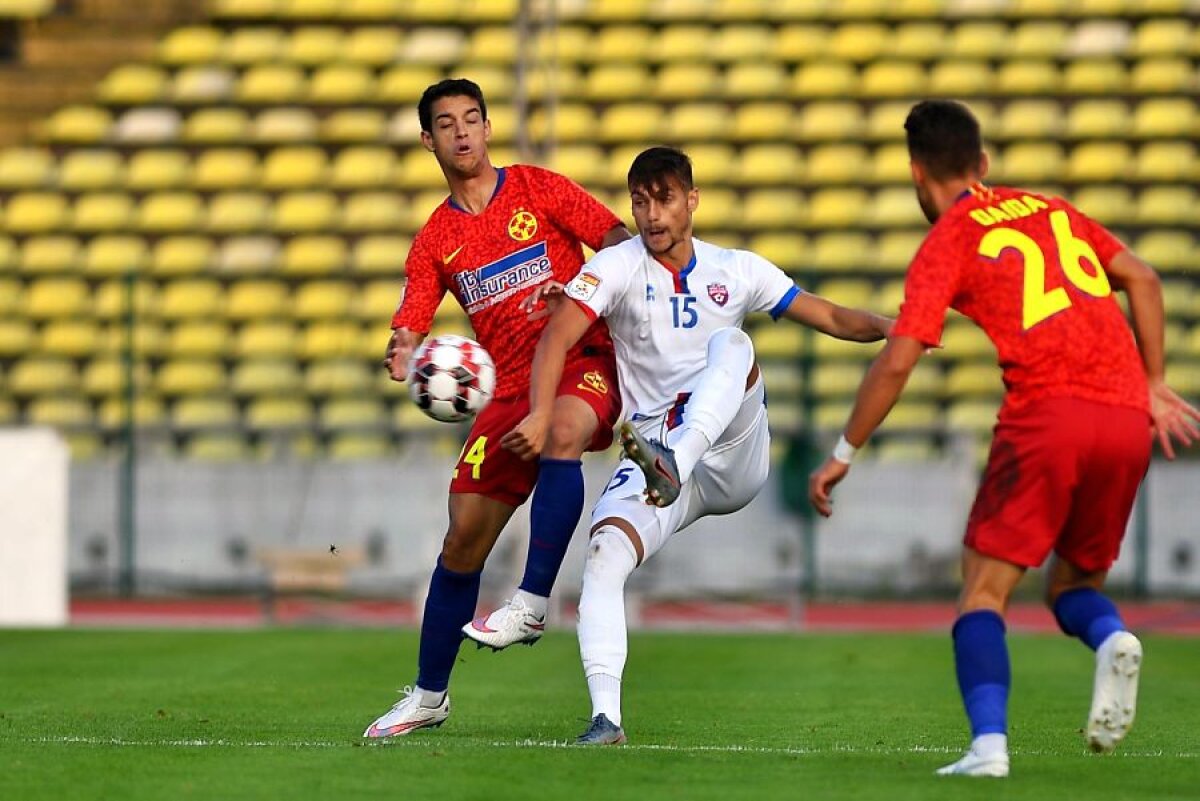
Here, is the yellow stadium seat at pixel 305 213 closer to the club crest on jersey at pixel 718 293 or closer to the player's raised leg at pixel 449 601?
the player's raised leg at pixel 449 601

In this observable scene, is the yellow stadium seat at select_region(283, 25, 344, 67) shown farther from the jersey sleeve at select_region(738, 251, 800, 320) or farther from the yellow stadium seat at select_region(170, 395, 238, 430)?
the jersey sleeve at select_region(738, 251, 800, 320)

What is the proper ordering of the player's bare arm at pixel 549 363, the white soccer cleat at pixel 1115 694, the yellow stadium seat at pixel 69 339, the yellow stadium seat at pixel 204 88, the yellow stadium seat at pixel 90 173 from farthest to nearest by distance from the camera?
the yellow stadium seat at pixel 204 88
the yellow stadium seat at pixel 90 173
the yellow stadium seat at pixel 69 339
the player's bare arm at pixel 549 363
the white soccer cleat at pixel 1115 694

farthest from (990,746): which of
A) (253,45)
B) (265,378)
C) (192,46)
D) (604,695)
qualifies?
(192,46)

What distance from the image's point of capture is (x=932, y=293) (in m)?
5.54

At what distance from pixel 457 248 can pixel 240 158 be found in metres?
14.9

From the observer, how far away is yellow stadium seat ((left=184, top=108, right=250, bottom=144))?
21969 millimetres

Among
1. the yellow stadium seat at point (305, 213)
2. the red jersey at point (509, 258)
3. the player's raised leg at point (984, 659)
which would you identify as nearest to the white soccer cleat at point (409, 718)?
the red jersey at point (509, 258)

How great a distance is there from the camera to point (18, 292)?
20797 mm

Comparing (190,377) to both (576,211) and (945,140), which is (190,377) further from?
(945,140)

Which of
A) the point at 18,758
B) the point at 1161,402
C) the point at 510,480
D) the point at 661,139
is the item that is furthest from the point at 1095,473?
the point at 661,139

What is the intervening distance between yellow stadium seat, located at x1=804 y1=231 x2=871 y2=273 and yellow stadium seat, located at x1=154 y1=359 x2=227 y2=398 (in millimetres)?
5863

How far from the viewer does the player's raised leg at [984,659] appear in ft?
17.9

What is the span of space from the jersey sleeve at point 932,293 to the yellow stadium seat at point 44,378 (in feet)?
48.4

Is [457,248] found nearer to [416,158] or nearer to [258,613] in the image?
[258,613]
